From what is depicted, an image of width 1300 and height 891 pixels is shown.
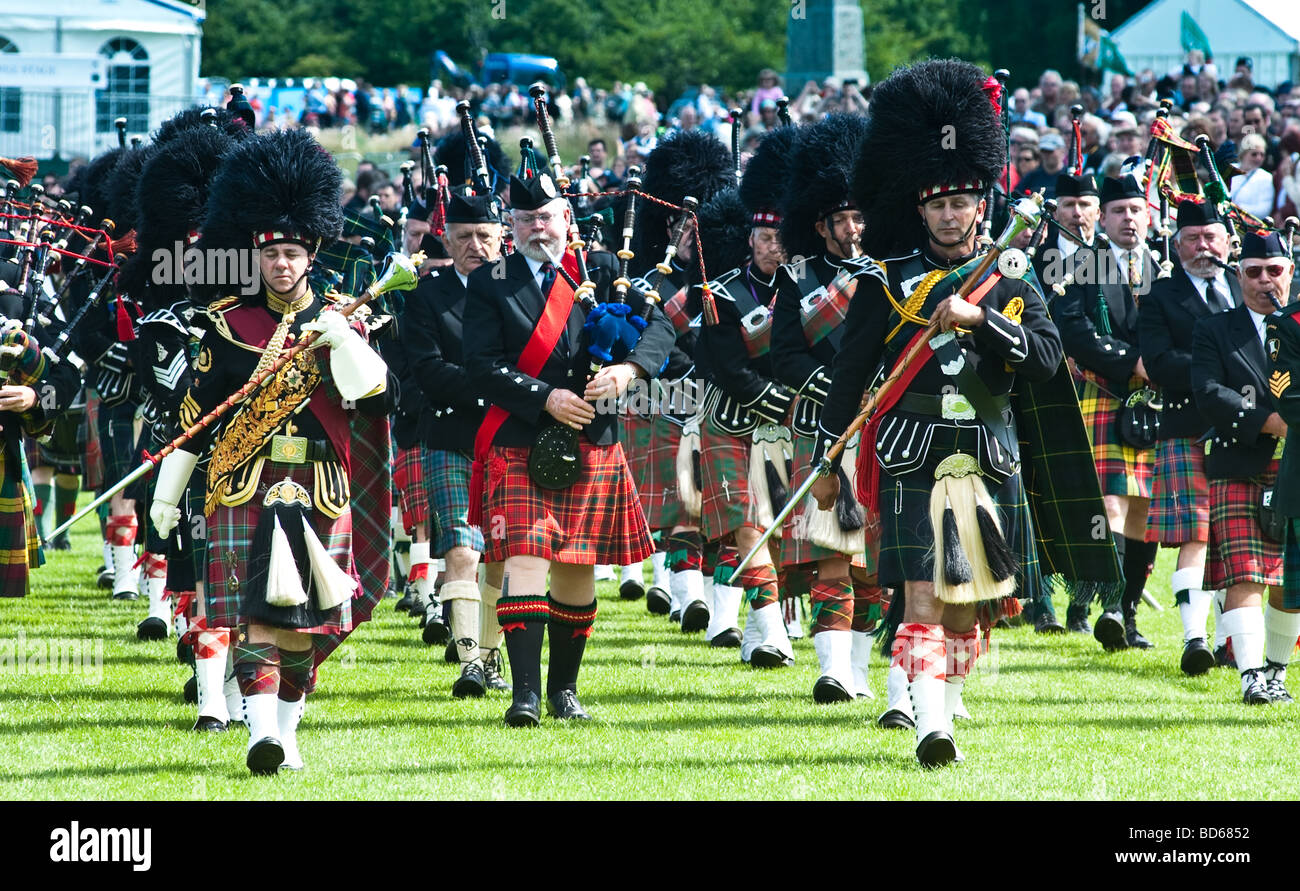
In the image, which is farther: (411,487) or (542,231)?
(411,487)

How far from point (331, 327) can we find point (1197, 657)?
4.18 m

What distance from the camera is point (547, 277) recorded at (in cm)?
687

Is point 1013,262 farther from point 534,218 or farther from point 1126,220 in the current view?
point 1126,220

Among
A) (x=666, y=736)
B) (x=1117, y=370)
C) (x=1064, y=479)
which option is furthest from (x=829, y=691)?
(x=1117, y=370)

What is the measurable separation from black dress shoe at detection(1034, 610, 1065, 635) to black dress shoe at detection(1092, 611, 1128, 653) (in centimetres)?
58

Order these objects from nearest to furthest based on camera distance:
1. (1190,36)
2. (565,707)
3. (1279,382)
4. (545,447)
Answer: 1. (545,447)
2. (565,707)
3. (1279,382)
4. (1190,36)

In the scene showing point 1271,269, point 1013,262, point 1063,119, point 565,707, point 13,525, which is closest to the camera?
point 1013,262

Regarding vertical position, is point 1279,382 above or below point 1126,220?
below

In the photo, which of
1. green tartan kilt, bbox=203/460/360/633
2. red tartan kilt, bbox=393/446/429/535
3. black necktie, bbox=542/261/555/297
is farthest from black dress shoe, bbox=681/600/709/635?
green tartan kilt, bbox=203/460/360/633

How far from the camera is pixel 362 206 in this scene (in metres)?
15.1

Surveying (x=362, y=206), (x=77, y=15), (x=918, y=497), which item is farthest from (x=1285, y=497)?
(x=77, y=15)

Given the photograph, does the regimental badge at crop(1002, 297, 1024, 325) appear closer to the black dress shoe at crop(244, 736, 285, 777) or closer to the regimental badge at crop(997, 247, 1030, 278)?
the regimental badge at crop(997, 247, 1030, 278)

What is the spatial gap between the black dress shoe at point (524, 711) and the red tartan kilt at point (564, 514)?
0.50 m

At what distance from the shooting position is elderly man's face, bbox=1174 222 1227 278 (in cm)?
824
